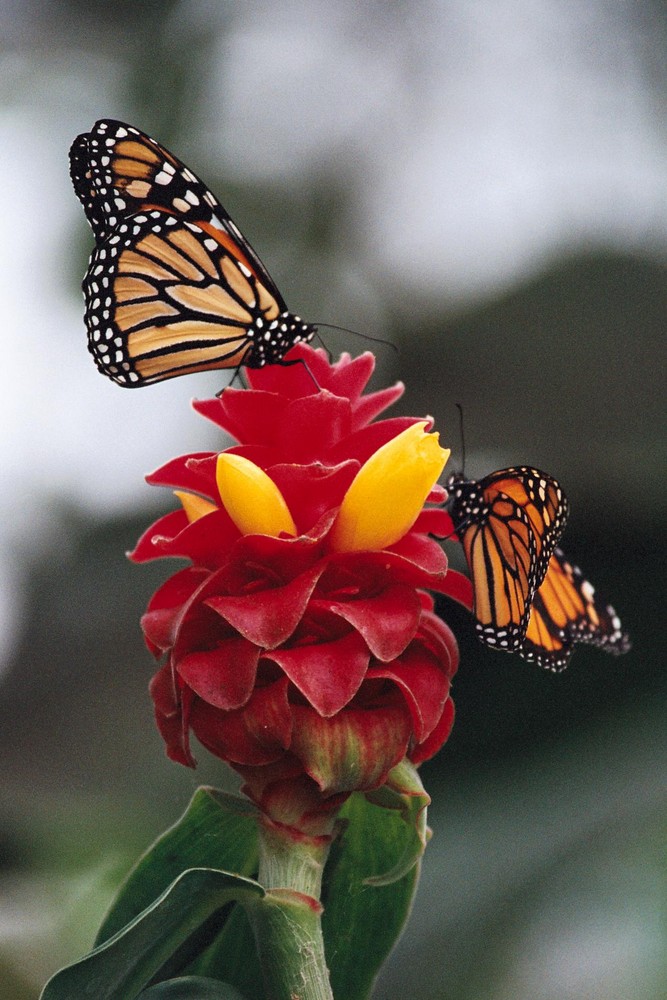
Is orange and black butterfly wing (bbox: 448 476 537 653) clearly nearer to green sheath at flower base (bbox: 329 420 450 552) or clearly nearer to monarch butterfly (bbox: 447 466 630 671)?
monarch butterfly (bbox: 447 466 630 671)

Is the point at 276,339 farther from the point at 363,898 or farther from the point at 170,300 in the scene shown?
the point at 363,898

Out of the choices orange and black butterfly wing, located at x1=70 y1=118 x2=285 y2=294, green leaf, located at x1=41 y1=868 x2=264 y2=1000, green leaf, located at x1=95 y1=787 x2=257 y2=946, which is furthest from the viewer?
orange and black butterfly wing, located at x1=70 y1=118 x2=285 y2=294

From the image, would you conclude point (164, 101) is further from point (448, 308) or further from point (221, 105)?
point (448, 308)

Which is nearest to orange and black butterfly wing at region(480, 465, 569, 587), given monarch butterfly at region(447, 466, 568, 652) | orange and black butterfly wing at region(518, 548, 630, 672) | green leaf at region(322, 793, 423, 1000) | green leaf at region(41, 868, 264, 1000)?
monarch butterfly at region(447, 466, 568, 652)

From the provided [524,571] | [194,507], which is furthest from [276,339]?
[524,571]

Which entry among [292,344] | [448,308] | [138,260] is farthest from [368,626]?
[448,308]

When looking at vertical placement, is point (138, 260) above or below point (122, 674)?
above

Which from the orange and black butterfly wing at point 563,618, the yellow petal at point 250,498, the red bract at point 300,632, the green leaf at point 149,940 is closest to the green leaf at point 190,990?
the green leaf at point 149,940
